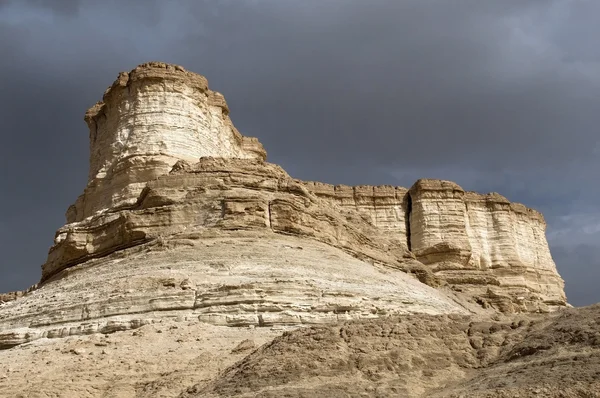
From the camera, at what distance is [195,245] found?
24594 mm

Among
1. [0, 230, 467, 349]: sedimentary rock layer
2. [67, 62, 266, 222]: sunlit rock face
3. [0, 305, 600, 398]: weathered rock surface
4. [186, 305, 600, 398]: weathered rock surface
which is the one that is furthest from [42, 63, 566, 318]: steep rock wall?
[186, 305, 600, 398]: weathered rock surface

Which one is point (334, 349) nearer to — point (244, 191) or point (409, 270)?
point (244, 191)

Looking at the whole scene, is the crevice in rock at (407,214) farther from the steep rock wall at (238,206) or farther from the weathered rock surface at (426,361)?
the weathered rock surface at (426,361)

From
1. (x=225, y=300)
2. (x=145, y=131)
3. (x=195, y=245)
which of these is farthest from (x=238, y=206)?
(x=145, y=131)

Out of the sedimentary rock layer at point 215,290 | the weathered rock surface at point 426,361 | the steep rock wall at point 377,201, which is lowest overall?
the weathered rock surface at point 426,361

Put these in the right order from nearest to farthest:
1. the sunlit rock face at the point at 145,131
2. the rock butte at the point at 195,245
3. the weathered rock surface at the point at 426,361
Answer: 1. the weathered rock surface at the point at 426,361
2. the rock butte at the point at 195,245
3. the sunlit rock face at the point at 145,131

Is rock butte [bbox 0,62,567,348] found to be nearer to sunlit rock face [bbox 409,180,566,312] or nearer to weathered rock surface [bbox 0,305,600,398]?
weathered rock surface [bbox 0,305,600,398]

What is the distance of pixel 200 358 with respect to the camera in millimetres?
17781

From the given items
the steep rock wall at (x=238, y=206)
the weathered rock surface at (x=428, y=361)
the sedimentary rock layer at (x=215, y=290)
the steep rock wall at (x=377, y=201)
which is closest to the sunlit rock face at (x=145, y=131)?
the steep rock wall at (x=238, y=206)

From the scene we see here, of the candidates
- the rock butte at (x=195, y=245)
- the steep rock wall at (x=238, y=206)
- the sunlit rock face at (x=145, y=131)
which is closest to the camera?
the rock butte at (x=195, y=245)

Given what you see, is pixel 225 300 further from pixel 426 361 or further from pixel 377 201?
pixel 377 201

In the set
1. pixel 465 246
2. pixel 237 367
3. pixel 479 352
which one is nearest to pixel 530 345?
pixel 479 352

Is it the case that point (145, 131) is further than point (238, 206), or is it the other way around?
point (145, 131)

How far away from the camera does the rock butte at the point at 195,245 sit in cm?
2164
